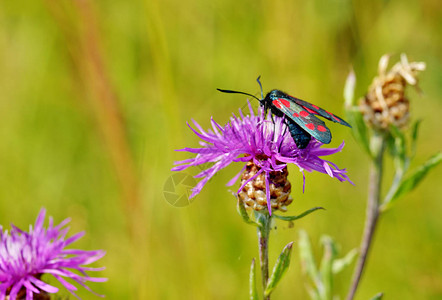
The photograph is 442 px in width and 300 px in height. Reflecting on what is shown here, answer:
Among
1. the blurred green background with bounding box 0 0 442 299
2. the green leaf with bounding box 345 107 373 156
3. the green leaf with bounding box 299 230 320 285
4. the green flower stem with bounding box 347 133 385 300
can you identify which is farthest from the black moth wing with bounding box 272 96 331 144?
the blurred green background with bounding box 0 0 442 299

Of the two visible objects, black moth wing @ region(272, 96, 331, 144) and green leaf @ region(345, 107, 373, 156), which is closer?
black moth wing @ region(272, 96, 331, 144)

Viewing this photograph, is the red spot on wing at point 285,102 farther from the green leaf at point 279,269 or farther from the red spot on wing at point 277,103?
the green leaf at point 279,269

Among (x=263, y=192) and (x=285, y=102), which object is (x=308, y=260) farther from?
(x=285, y=102)

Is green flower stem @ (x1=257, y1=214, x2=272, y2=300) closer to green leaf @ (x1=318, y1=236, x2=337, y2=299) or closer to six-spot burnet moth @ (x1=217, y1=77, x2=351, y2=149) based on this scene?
six-spot burnet moth @ (x1=217, y1=77, x2=351, y2=149)

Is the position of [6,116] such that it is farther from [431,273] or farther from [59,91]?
[431,273]

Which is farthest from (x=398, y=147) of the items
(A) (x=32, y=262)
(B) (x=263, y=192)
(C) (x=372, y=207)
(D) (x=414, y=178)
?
(A) (x=32, y=262)

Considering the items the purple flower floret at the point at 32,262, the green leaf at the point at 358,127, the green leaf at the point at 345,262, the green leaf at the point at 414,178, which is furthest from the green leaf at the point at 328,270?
Answer: the purple flower floret at the point at 32,262
